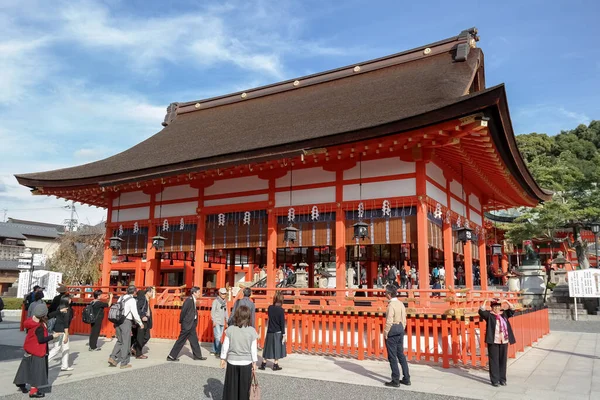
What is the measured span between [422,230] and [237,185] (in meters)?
5.94

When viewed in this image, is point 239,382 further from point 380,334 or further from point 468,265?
point 468,265

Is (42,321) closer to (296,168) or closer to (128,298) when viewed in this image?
(128,298)

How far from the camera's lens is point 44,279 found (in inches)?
725

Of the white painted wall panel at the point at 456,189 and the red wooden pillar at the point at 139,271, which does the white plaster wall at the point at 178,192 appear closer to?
the white painted wall panel at the point at 456,189

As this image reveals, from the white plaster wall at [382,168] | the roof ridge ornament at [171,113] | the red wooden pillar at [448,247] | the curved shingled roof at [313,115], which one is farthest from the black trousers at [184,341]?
the roof ridge ornament at [171,113]

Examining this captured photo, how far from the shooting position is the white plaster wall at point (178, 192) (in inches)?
584

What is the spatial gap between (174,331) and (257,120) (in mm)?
7663

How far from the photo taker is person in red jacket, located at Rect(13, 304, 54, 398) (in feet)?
21.3

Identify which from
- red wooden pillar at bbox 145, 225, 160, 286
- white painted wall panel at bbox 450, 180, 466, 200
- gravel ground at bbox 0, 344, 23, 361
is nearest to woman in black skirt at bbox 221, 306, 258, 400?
gravel ground at bbox 0, 344, 23, 361

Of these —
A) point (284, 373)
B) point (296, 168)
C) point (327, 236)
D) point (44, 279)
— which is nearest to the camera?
point (284, 373)

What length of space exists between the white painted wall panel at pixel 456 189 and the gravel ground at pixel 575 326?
663 centimetres

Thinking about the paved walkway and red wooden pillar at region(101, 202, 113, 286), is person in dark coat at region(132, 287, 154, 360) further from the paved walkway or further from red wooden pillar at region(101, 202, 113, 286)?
red wooden pillar at region(101, 202, 113, 286)

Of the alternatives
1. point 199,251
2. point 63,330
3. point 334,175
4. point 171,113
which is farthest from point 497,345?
point 171,113

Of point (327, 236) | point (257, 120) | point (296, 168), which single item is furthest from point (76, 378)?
point (257, 120)
